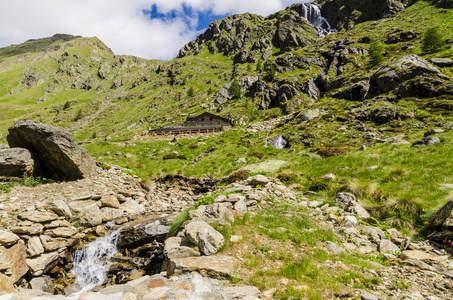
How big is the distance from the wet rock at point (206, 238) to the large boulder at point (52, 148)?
1575 centimetres

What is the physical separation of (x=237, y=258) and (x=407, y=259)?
18.1ft

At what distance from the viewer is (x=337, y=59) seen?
9406 cm

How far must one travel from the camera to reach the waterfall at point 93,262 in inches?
380

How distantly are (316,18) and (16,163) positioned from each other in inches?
9163

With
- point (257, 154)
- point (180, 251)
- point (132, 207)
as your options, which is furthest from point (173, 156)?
point (180, 251)

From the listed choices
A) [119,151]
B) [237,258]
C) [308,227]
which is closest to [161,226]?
[237,258]

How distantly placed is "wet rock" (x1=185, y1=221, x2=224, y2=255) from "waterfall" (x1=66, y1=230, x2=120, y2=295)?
6.56 meters

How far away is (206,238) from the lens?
7039mm

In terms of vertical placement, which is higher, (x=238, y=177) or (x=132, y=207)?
(x=238, y=177)

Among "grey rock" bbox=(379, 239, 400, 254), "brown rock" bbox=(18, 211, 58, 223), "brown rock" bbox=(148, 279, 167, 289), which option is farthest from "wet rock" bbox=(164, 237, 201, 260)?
"brown rock" bbox=(18, 211, 58, 223)

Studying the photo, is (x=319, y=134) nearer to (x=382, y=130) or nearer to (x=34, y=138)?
(x=382, y=130)

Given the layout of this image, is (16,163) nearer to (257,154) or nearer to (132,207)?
(132,207)

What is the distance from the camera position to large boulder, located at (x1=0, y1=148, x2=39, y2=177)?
48.3ft

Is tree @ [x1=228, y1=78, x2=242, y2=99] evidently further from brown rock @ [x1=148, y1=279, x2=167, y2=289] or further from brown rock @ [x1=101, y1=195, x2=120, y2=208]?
brown rock @ [x1=148, y1=279, x2=167, y2=289]
